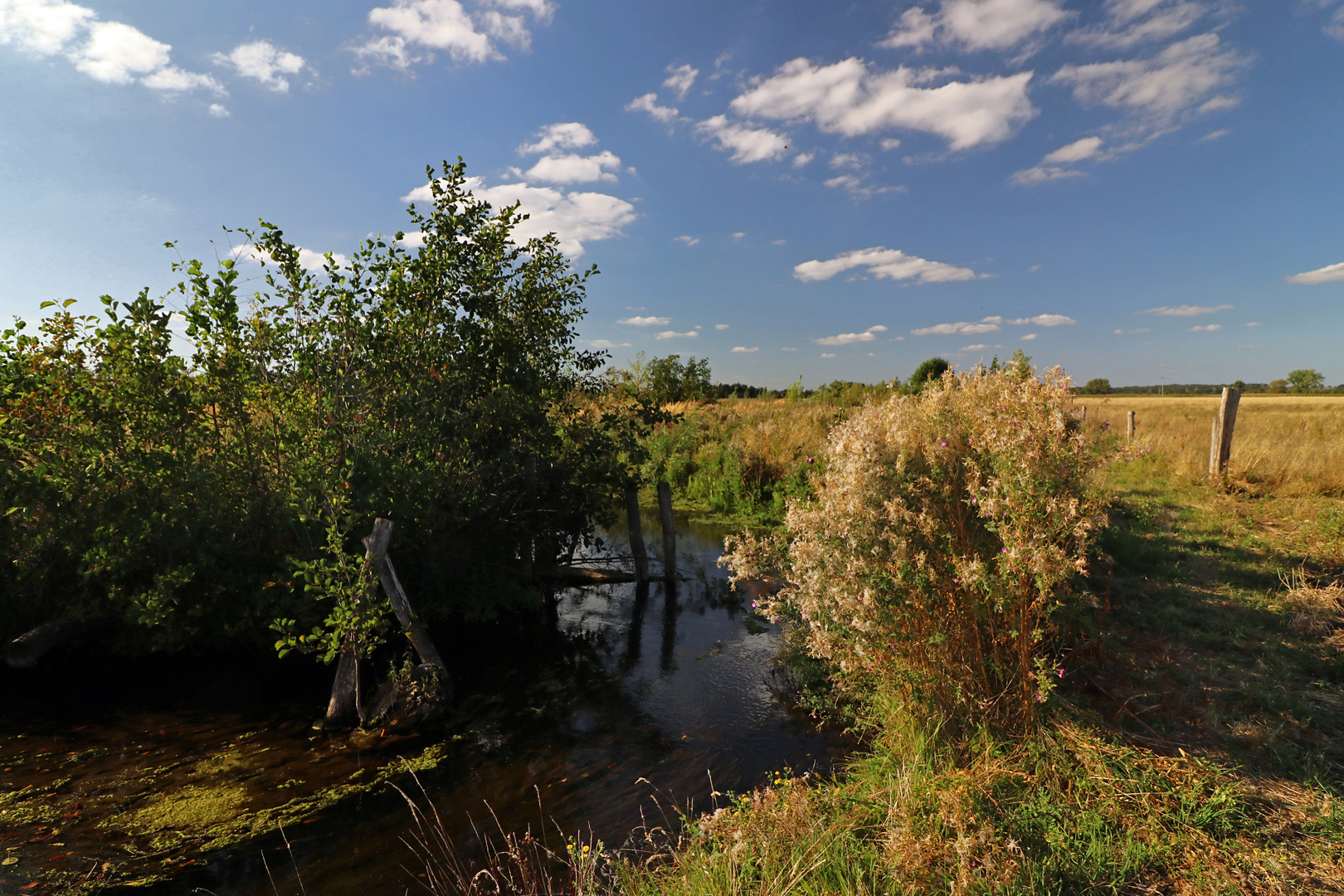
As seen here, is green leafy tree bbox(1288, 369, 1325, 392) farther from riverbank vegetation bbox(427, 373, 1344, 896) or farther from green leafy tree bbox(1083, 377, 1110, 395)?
riverbank vegetation bbox(427, 373, 1344, 896)

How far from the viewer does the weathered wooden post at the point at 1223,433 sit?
11859mm

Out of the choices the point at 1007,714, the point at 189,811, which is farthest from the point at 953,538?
the point at 189,811

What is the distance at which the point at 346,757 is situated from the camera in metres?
5.63

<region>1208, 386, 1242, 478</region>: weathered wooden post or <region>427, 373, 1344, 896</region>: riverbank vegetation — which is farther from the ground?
<region>1208, 386, 1242, 478</region>: weathered wooden post

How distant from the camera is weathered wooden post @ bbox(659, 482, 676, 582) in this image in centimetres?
1083

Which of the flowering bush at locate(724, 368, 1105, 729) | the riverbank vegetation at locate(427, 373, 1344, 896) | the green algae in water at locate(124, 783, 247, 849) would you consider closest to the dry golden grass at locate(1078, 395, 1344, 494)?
the riverbank vegetation at locate(427, 373, 1344, 896)

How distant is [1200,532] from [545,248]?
1093 cm

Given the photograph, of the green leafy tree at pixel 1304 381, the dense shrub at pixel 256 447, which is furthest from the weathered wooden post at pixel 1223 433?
the green leafy tree at pixel 1304 381

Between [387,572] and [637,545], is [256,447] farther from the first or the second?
[637,545]

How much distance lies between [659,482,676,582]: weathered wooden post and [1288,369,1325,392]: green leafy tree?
76241mm

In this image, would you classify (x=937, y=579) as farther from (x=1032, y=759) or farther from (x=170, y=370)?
(x=170, y=370)

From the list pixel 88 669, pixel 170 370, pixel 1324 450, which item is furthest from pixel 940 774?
pixel 1324 450

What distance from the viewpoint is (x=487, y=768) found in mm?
5441

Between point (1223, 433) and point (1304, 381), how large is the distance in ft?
235
